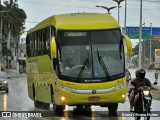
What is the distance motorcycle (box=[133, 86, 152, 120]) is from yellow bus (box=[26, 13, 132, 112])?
3.12m

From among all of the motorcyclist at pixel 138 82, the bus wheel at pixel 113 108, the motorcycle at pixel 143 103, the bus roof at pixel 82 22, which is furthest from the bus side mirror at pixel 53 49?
the motorcycle at pixel 143 103

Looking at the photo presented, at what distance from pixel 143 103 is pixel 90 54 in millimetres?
4315

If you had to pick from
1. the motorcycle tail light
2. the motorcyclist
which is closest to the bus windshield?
the motorcyclist

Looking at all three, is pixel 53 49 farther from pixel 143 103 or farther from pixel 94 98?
pixel 143 103

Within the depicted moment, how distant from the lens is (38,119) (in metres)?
17.6

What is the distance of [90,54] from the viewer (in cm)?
1884

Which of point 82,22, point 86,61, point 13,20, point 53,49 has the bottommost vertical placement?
point 86,61

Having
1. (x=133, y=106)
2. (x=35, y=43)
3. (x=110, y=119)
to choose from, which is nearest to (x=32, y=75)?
Result: (x=35, y=43)

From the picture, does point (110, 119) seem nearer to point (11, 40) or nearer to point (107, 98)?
point (107, 98)

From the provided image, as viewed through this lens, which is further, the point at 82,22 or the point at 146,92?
the point at 82,22

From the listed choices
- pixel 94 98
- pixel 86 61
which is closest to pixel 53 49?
pixel 86 61

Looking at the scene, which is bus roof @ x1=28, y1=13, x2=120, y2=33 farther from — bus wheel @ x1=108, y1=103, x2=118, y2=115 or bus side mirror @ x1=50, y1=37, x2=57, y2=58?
bus wheel @ x1=108, y1=103, x2=118, y2=115

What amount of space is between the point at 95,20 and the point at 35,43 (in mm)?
4857

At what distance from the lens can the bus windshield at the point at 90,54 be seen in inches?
733
